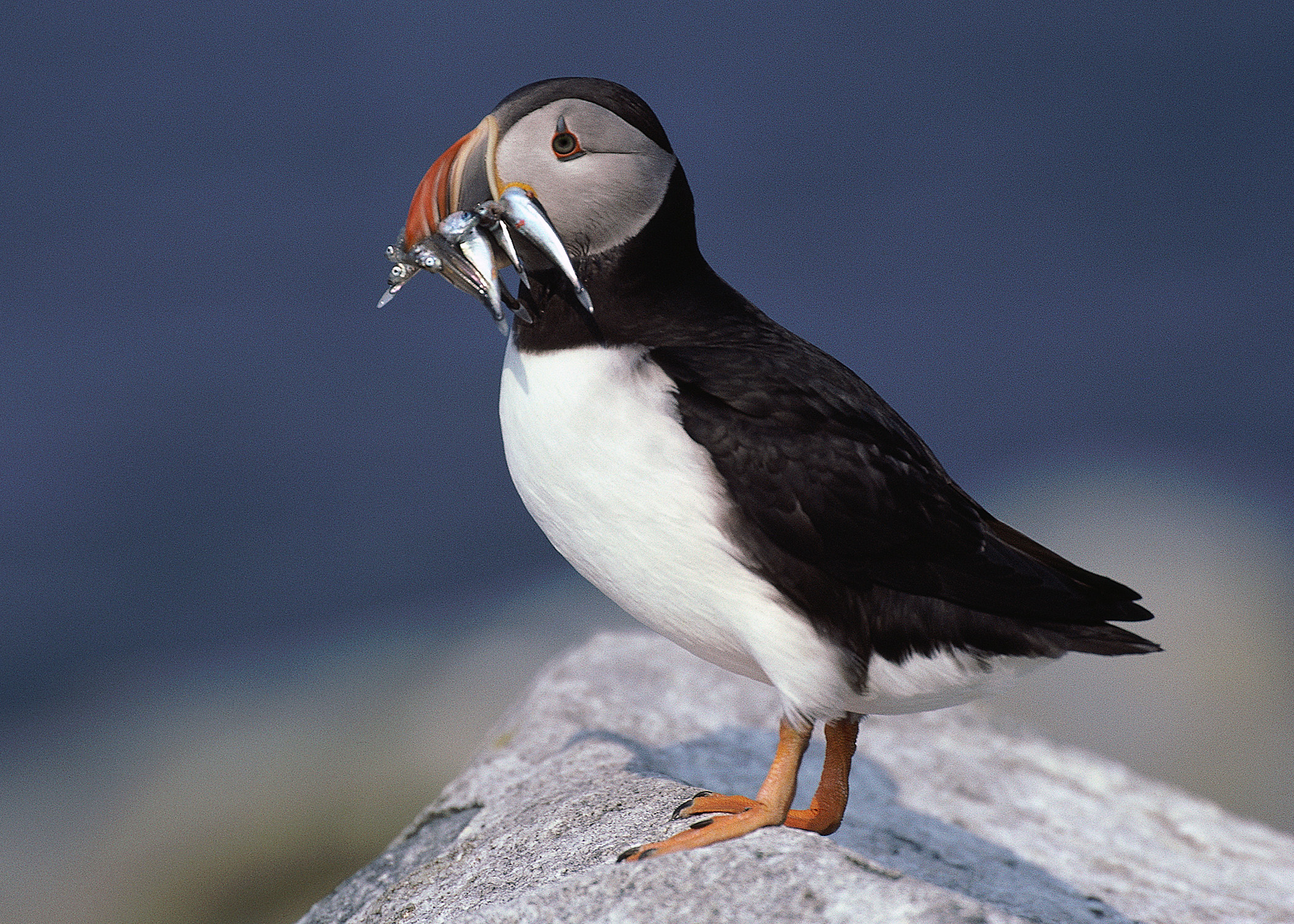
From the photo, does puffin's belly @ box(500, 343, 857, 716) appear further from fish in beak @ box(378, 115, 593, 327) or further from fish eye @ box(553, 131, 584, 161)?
fish eye @ box(553, 131, 584, 161)

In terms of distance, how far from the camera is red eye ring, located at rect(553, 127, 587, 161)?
11.8ft

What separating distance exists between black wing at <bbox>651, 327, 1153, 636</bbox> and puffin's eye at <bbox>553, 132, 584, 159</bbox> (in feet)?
2.15

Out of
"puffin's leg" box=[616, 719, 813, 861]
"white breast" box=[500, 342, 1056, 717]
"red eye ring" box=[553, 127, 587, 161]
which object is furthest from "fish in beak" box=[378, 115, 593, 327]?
"puffin's leg" box=[616, 719, 813, 861]

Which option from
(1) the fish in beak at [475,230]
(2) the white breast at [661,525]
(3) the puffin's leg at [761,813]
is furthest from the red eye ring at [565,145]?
(3) the puffin's leg at [761,813]

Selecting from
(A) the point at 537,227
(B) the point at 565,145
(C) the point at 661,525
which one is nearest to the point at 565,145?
(B) the point at 565,145

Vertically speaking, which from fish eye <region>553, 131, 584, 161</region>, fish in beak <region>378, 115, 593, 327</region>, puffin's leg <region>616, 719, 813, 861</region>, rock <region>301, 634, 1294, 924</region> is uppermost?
fish eye <region>553, 131, 584, 161</region>

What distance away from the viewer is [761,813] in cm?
344

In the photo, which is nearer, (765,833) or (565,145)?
(765,833)

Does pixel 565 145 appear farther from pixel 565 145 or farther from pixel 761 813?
pixel 761 813

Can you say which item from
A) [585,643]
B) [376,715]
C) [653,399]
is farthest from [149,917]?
[653,399]

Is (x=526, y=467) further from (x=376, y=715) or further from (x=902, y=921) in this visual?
(x=376, y=715)

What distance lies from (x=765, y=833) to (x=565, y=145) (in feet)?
6.98

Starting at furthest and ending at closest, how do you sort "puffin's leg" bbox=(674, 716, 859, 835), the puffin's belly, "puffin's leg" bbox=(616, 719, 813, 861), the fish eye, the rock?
"puffin's leg" bbox=(674, 716, 859, 835), the fish eye, the puffin's belly, "puffin's leg" bbox=(616, 719, 813, 861), the rock

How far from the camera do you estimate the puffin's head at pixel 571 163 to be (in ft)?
11.8
